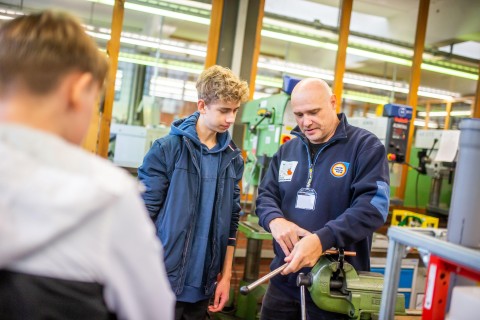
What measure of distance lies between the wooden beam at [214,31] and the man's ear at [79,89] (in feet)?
11.4

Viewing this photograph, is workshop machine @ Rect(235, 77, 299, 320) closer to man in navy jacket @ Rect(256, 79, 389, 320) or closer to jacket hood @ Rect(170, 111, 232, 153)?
man in navy jacket @ Rect(256, 79, 389, 320)

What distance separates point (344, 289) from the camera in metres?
1.38

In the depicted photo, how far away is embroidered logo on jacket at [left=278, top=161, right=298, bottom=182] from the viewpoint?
176 centimetres

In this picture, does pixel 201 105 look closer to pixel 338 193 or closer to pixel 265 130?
pixel 338 193

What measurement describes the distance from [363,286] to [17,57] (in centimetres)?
119

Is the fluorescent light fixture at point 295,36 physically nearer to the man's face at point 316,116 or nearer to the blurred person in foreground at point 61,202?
the man's face at point 316,116

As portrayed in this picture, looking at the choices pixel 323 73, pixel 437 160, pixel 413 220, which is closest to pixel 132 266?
pixel 413 220

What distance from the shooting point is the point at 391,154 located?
3293 millimetres

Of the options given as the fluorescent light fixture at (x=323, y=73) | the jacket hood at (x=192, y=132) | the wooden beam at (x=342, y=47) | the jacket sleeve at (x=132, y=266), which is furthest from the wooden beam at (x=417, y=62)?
the jacket sleeve at (x=132, y=266)

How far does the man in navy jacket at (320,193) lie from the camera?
58.0 inches

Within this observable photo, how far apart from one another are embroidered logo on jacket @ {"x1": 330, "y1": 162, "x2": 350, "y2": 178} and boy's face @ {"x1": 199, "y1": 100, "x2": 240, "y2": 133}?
1.50ft

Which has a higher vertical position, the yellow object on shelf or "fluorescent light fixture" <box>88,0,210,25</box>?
"fluorescent light fixture" <box>88,0,210,25</box>

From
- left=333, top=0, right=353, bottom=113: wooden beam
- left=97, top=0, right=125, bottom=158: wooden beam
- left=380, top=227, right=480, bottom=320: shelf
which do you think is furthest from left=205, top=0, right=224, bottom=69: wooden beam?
left=380, top=227, right=480, bottom=320: shelf

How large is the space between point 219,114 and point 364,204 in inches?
Answer: 26.1
